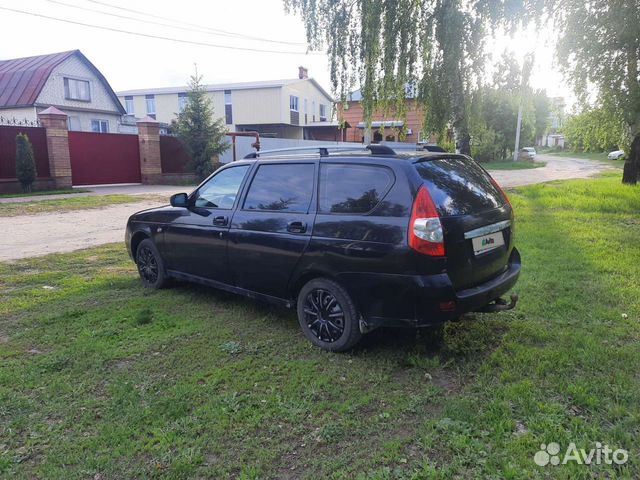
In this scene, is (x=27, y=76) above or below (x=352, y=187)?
above

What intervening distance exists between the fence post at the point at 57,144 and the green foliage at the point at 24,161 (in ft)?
3.66

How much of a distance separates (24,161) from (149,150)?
19.4 feet

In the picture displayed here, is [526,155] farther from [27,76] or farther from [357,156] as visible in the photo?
[357,156]

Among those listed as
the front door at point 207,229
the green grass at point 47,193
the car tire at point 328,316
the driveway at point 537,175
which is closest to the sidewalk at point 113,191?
the green grass at point 47,193

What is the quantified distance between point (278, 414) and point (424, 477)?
1017mm

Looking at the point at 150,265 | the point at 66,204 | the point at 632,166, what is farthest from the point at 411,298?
the point at 632,166

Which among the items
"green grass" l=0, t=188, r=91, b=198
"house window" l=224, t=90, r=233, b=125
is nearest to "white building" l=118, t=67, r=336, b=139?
"house window" l=224, t=90, r=233, b=125

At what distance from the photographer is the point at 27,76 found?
90.4ft

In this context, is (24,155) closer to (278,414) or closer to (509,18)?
(509,18)

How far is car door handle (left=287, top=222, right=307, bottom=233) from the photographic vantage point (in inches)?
157

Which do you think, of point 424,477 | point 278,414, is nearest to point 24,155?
point 278,414

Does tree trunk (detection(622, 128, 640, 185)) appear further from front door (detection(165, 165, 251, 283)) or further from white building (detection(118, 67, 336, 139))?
white building (detection(118, 67, 336, 139))

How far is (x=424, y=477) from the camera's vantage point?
7.82 feet

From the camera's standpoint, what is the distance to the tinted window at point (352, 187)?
3643 millimetres
